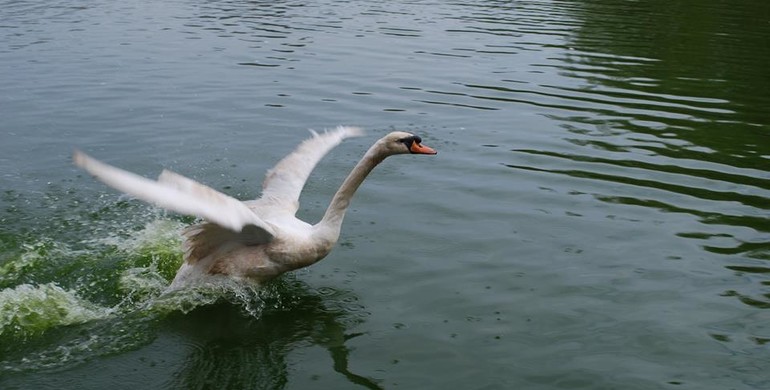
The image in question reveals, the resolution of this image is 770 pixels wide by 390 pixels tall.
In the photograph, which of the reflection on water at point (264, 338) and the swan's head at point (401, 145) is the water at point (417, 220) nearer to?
the reflection on water at point (264, 338)

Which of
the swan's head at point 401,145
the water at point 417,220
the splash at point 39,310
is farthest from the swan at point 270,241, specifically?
the splash at point 39,310

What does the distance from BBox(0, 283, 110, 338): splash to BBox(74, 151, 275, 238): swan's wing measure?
82.2 inches

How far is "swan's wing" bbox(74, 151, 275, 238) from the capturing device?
6.02 m

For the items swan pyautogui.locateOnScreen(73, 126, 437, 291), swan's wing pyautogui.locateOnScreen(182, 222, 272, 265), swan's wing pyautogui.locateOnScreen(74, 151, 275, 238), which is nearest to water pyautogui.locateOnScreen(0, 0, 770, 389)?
swan pyautogui.locateOnScreen(73, 126, 437, 291)

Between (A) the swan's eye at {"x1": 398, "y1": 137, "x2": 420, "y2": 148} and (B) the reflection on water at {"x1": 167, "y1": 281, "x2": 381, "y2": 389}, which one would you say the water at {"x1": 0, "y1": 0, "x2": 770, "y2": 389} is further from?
(A) the swan's eye at {"x1": 398, "y1": 137, "x2": 420, "y2": 148}

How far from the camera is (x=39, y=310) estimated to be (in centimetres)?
798

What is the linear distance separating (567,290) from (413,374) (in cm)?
227

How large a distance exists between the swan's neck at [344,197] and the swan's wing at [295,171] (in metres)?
0.81

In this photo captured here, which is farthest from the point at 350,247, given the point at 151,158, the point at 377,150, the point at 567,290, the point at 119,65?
the point at 119,65

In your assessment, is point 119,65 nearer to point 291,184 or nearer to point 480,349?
point 291,184

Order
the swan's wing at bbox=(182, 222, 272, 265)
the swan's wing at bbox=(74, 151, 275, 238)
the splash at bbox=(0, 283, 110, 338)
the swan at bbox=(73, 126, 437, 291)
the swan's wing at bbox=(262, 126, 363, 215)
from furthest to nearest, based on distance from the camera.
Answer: the swan's wing at bbox=(262, 126, 363, 215) < the swan at bbox=(73, 126, 437, 291) < the swan's wing at bbox=(182, 222, 272, 265) < the splash at bbox=(0, 283, 110, 338) < the swan's wing at bbox=(74, 151, 275, 238)

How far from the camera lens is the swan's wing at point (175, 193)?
6.02 metres

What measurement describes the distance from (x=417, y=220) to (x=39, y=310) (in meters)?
4.37

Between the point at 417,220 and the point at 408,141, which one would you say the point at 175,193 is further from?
the point at 417,220
